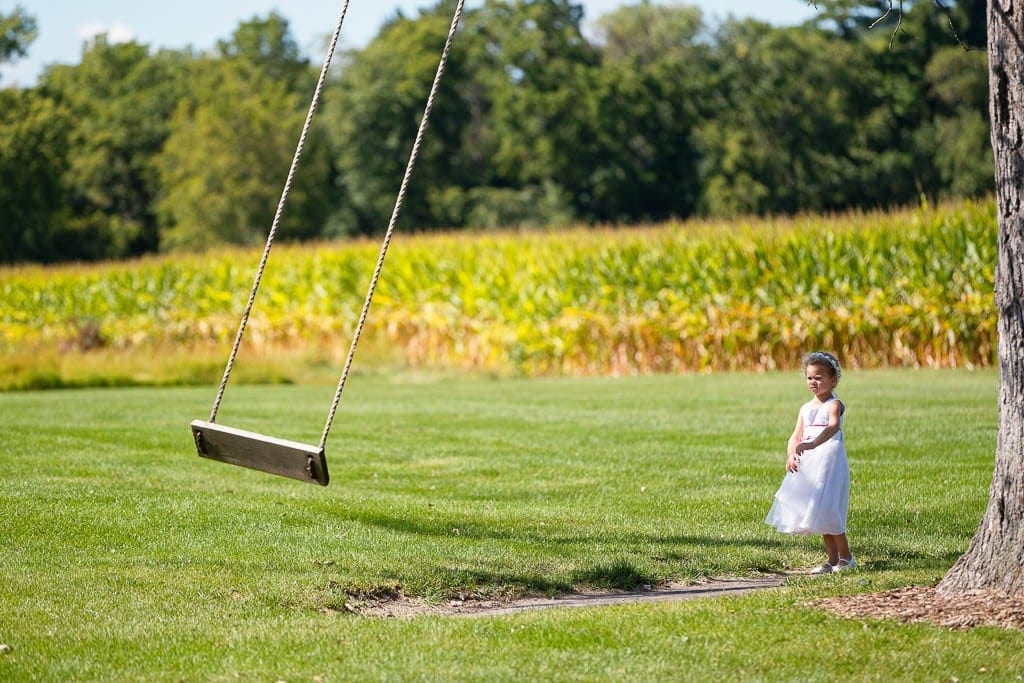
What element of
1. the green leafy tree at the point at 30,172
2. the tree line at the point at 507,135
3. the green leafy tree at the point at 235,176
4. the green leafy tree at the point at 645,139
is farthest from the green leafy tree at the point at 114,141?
the green leafy tree at the point at 645,139

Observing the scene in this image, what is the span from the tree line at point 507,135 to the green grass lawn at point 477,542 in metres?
33.0

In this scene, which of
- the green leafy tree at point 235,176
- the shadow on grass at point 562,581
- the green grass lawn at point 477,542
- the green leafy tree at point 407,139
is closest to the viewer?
the green grass lawn at point 477,542

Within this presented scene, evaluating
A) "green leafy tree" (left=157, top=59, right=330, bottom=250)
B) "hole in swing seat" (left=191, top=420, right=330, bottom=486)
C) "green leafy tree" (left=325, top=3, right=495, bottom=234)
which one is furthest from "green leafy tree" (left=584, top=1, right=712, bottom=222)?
"hole in swing seat" (left=191, top=420, right=330, bottom=486)

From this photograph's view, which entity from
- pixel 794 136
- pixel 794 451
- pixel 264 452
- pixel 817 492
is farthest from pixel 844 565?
pixel 794 136

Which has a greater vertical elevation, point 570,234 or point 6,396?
point 570,234

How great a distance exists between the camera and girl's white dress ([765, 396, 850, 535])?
7.57m

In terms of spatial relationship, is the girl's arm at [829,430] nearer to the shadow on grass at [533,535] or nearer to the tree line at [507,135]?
the shadow on grass at [533,535]

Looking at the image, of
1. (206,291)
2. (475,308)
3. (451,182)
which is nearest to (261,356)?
(475,308)

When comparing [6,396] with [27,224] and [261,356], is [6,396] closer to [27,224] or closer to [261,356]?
[261,356]

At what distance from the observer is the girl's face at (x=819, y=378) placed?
7766 mm

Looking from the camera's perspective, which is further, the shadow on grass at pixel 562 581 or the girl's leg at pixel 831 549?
the girl's leg at pixel 831 549

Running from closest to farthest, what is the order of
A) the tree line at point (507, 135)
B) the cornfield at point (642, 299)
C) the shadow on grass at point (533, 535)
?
the shadow on grass at point (533, 535), the cornfield at point (642, 299), the tree line at point (507, 135)

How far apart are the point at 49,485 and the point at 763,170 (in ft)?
137

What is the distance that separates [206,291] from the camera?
31141 mm
